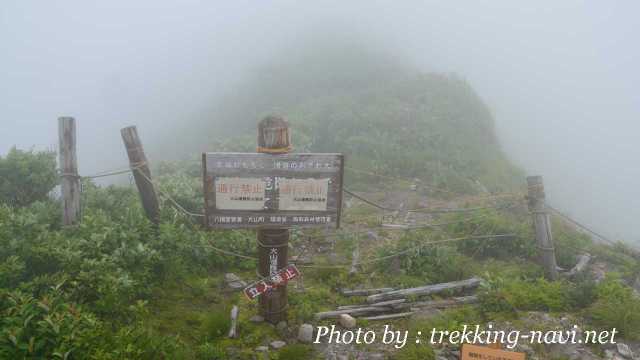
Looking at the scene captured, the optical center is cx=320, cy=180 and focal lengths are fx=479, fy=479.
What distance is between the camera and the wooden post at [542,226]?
809 centimetres

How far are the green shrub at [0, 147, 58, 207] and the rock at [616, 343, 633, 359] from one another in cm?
995

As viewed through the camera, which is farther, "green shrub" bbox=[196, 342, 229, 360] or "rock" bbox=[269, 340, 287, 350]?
"rock" bbox=[269, 340, 287, 350]

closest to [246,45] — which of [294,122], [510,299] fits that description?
[294,122]

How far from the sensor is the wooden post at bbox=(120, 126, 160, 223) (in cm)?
720

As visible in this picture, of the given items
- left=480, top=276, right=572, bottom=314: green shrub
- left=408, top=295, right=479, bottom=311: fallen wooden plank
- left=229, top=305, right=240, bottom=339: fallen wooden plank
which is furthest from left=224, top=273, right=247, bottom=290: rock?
left=480, top=276, right=572, bottom=314: green shrub

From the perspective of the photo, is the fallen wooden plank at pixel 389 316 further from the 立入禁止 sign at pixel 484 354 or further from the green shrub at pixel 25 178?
the green shrub at pixel 25 178

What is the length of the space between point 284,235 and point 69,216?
340 cm

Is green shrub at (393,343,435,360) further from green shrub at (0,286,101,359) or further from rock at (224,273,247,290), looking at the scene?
green shrub at (0,286,101,359)

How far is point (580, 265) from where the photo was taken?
354 inches

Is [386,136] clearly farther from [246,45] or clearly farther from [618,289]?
[246,45]

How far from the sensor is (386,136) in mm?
17312

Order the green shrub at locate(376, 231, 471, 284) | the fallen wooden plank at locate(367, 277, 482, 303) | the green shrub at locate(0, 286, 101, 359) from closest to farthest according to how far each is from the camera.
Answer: the green shrub at locate(0, 286, 101, 359) → the fallen wooden plank at locate(367, 277, 482, 303) → the green shrub at locate(376, 231, 471, 284)

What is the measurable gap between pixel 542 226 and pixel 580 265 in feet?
5.33

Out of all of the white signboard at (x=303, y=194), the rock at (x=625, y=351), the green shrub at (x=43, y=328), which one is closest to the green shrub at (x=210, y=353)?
the green shrub at (x=43, y=328)
